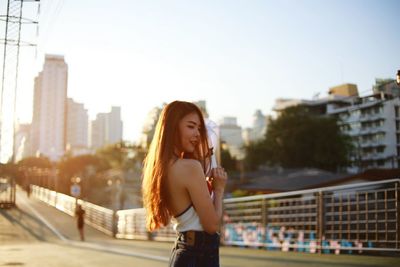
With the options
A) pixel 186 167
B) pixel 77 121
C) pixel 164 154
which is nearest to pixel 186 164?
pixel 186 167

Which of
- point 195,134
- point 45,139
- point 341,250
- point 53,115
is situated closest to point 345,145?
point 53,115

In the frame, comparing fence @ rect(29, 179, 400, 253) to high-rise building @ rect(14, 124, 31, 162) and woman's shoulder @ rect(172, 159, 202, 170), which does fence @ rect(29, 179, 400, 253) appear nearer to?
woman's shoulder @ rect(172, 159, 202, 170)

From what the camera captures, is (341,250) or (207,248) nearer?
(207,248)

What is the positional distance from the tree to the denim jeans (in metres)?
53.0

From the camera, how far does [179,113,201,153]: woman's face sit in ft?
8.79

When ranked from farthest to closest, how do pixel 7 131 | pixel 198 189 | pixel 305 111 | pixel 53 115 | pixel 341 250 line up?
pixel 53 115, pixel 305 111, pixel 7 131, pixel 341 250, pixel 198 189

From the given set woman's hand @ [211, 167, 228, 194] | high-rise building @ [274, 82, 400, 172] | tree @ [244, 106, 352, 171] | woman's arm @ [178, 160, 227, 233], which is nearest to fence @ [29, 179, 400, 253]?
woman's hand @ [211, 167, 228, 194]

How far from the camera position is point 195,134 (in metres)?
2.70

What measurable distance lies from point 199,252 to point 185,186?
367 mm

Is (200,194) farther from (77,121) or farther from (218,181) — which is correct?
(77,121)

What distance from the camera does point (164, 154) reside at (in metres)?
2.63

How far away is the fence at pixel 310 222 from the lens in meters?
7.77

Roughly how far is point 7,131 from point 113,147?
7412 cm

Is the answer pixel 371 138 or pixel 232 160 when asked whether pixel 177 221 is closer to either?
pixel 232 160
